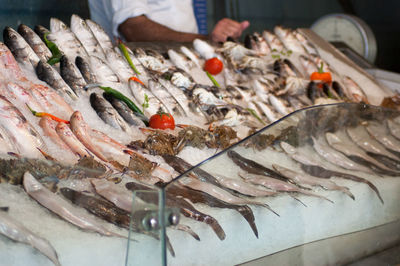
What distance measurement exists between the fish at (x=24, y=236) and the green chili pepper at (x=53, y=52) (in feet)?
4.74

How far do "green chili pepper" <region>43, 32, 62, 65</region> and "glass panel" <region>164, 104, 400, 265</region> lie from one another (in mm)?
1014

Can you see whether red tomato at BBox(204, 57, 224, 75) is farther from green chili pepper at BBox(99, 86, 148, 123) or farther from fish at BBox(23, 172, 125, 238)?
fish at BBox(23, 172, 125, 238)

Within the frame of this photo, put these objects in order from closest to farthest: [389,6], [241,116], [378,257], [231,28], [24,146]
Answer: [378,257] < [24,146] < [241,116] < [231,28] < [389,6]

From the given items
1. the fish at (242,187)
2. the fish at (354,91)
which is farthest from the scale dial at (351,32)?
the fish at (242,187)

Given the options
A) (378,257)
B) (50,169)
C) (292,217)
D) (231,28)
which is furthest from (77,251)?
(231,28)

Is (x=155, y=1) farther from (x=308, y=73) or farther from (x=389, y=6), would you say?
(x=389, y=6)

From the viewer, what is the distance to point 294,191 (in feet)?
4.11

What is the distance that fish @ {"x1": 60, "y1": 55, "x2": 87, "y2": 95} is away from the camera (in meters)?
2.17

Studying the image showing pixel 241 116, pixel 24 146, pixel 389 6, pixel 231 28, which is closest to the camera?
pixel 24 146

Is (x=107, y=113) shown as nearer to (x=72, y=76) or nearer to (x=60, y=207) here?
(x=72, y=76)

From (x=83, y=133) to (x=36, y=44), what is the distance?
840 millimetres

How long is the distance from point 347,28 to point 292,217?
345cm

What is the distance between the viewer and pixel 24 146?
1552 mm

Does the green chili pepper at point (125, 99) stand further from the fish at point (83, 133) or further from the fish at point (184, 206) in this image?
the fish at point (184, 206)
